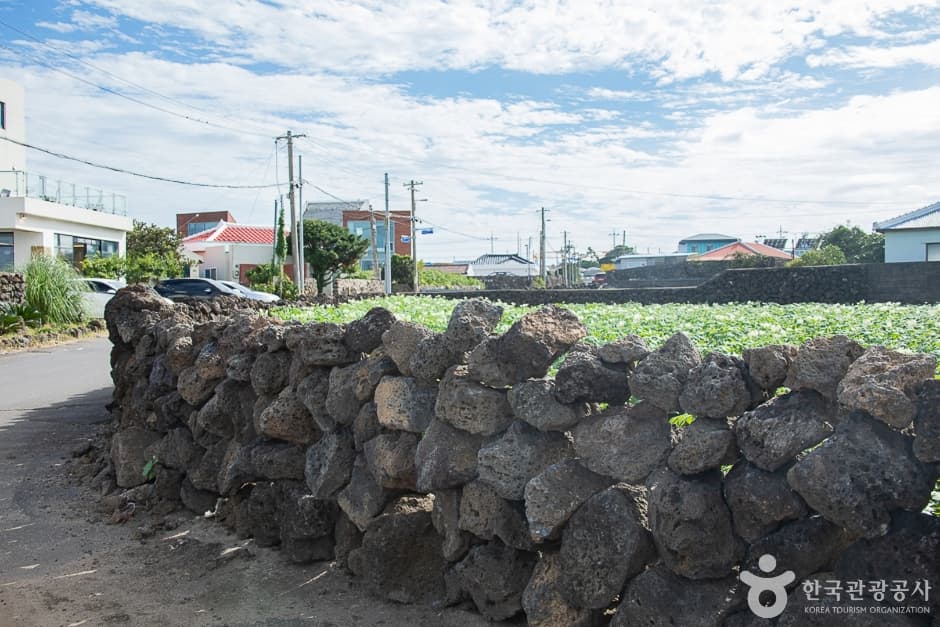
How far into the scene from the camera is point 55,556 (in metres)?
5.68

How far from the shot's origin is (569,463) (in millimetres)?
3844

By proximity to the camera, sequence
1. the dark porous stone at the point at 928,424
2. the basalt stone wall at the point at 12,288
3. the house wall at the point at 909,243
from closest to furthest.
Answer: the dark porous stone at the point at 928,424
the basalt stone wall at the point at 12,288
the house wall at the point at 909,243

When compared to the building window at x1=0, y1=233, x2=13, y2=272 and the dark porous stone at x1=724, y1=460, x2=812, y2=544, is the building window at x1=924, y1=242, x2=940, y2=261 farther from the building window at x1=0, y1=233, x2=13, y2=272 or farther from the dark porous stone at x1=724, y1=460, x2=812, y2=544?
the building window at x1=0, y1=233, x2=13, y2=272

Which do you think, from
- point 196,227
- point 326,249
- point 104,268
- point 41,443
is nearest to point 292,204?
point 104,268

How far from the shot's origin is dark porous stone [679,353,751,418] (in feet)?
10.7

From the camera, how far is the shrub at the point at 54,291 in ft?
73.4

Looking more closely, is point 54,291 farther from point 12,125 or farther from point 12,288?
point 12,125

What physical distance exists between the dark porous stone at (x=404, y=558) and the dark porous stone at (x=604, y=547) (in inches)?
45.1

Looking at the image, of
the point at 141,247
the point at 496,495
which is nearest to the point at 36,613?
the point at 496,495

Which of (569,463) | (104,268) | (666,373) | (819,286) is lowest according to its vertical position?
(569,463)

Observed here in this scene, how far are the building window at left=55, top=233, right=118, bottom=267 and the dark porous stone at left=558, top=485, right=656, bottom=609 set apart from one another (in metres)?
35.5

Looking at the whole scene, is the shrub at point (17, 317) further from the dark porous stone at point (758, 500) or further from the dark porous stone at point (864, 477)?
the dark porous stone at point (864, 477)

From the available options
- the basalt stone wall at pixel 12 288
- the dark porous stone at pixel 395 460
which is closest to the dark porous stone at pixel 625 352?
the dark porous stone at pixel 395 460

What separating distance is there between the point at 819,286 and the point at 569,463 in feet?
54.9
